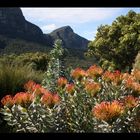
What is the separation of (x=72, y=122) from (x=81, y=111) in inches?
5.2

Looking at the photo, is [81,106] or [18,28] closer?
[81,106]

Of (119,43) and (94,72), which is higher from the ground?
(94,72)

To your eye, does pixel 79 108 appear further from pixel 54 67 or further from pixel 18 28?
pixel 18 28

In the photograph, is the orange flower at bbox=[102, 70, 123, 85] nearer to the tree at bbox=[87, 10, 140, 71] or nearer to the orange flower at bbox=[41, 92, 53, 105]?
the orange flower at bbox=[41, 92, 53, 105]

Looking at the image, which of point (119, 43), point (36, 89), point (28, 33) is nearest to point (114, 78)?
point (36, 89)

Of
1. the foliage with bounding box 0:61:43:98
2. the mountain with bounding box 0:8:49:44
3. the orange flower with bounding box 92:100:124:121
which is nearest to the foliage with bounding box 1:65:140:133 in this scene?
the orange flower with bounding box 92:100:124:121

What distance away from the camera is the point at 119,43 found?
28.0 metres

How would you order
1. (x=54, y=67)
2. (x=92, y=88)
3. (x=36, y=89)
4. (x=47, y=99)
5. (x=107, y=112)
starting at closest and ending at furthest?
1. (x=107, y=112)
2. (x=47, y=99)
3. (x=92, y=88)
4. (x=36, y=89)
5. (x=54, y=67)

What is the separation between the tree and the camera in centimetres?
2680

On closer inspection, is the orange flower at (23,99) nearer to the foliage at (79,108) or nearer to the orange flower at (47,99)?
the foliage at (79,108)

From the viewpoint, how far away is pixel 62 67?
770cm
